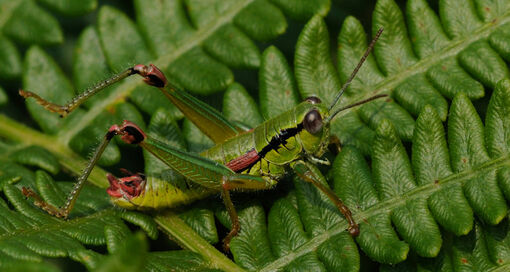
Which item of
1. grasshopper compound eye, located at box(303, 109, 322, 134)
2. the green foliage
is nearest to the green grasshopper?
grasshopper compound eye, located at box(303, 109, 322, 134)

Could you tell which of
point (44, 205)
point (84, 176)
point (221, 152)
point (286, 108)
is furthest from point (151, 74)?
point (44, 205)

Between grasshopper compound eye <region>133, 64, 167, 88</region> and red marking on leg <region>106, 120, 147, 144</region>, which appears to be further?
Answer: grasshopper compound eye <region>133, 64, 167, 88</region>

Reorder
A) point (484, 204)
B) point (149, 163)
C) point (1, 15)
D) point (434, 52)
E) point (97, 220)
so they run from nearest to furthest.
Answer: point (484, 204) < point (97, 220) < point (434, 52) < point (149, 163) < point (1, 15)

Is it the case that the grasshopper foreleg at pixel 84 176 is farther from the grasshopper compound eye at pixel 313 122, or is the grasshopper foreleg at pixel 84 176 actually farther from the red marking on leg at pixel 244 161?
the grasshopper compound eye at pixel 313 122

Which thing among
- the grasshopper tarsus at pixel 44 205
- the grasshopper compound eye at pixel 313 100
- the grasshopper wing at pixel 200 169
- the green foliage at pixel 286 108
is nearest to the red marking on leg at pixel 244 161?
the grasshopper wing at pixel 200 169

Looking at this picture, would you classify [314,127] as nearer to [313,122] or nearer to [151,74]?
[313,122]

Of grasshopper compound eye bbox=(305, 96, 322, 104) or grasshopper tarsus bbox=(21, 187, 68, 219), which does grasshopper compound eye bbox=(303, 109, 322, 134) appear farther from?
grasshopper tarsus bbox=(21, 187, 68, 219)

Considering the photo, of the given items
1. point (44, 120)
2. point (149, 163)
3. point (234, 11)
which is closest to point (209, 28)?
point (234, 11)

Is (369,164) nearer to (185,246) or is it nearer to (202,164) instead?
(202,164)
